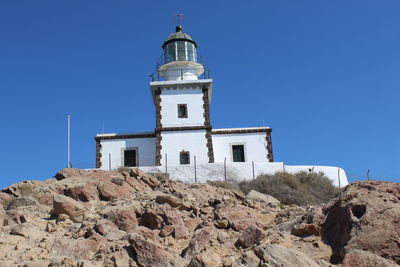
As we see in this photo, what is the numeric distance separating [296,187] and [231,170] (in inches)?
150

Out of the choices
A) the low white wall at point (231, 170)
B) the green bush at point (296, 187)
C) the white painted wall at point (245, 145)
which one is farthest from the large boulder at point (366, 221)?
the white painted wall at point (245, 145)

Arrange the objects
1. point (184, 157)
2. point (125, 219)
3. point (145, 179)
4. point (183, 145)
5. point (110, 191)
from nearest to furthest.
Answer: point (125, 219) → point (110, 191) → point (145, 179) → point (184, 157) → point (183, 145)

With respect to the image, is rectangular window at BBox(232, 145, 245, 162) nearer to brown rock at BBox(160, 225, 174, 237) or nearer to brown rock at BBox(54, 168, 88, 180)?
brown rock at BBox(54, 168, 88, 180)

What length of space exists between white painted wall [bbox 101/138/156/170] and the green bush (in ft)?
20.7

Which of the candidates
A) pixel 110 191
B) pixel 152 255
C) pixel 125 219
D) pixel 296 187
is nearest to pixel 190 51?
pixel 296 187

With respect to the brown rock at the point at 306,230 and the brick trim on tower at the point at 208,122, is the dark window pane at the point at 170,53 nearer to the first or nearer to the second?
the brick trim on tower at the point at 208,122

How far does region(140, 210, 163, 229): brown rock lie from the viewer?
922 cm

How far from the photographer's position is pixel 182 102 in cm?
2822

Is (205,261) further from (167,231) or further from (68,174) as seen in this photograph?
(68,174)

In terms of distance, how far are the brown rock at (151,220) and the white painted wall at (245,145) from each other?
1801 cm

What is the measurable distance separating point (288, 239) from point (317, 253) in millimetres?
624

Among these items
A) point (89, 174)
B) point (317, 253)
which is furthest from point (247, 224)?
point (89, 174)

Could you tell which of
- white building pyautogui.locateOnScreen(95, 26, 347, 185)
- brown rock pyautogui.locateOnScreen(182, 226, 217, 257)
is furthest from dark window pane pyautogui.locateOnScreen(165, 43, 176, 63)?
brown rock pyautogui.locateOnScreen(182, 226, 217, 257)

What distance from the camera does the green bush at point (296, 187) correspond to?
20.5 meters
